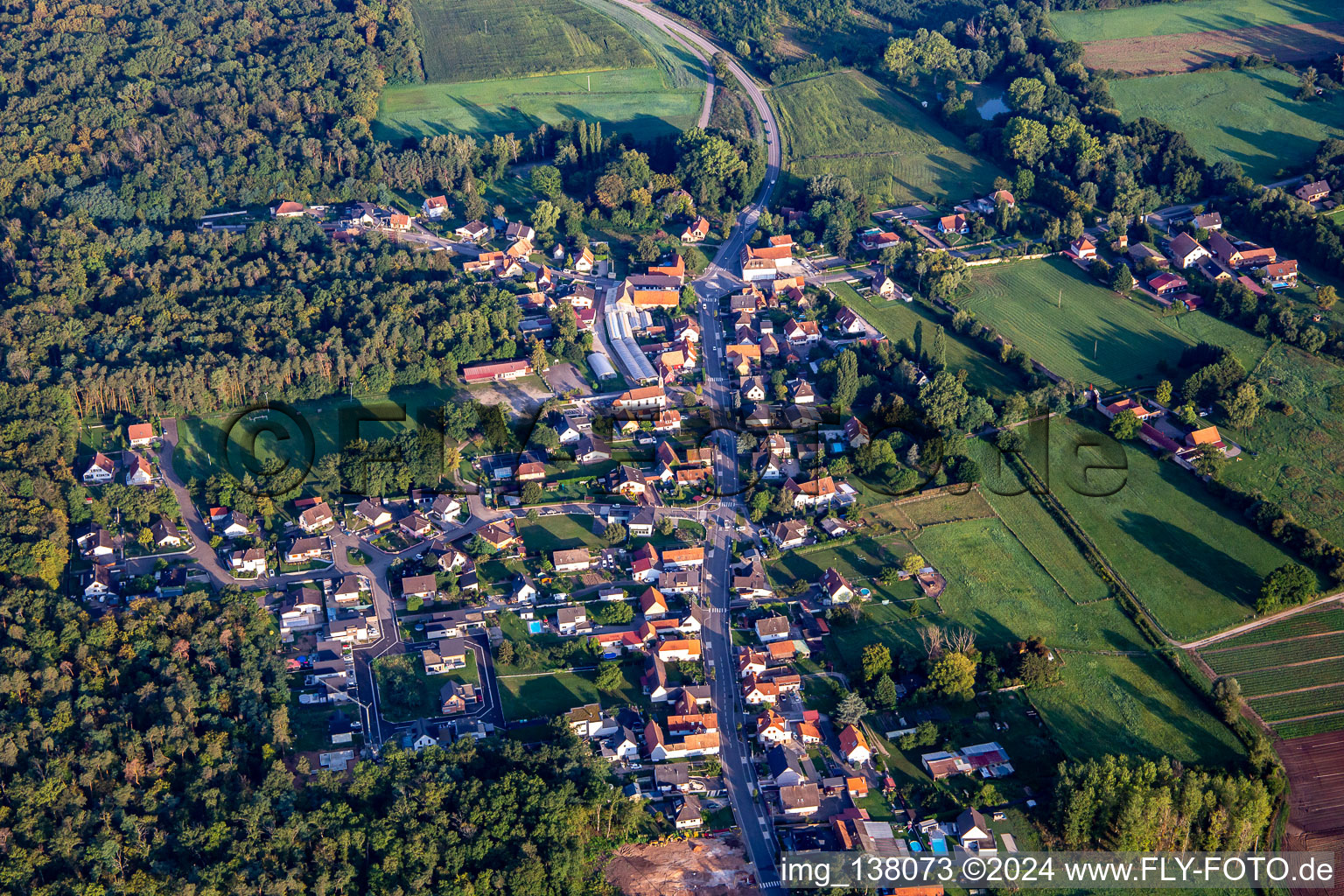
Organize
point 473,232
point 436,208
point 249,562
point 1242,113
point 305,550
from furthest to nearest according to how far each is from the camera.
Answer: point 1242,113
point 436,208
point 473,232
point 305,550
point 249,562

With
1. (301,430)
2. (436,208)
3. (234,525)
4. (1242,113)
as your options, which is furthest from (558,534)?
(1242,113)

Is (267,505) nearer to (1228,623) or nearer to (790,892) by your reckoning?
(790,892)

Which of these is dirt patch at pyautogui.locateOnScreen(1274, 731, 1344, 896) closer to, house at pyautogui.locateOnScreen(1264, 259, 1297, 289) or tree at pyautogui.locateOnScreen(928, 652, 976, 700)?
tree at pyautogui.locateOnScreen(928, 652, 976, 700)

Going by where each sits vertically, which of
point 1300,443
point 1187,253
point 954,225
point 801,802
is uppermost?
point 1187,253

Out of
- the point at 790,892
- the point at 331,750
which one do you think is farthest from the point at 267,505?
the point at 790,892

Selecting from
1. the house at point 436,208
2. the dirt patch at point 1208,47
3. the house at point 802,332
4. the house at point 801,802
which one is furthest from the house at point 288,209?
the dirt patch at point 1208,47

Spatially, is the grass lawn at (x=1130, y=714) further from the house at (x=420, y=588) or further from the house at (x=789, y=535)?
the house at (x=420, y=588)

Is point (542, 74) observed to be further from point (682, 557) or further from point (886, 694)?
point (886, 694)

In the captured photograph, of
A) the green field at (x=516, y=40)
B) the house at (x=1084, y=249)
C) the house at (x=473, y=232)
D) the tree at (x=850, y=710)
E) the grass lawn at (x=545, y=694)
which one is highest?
the green field at (x=516, y=40)
